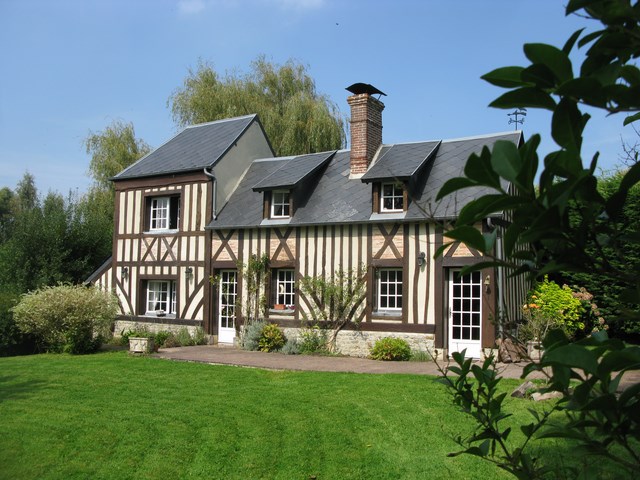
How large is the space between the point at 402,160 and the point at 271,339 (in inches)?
209

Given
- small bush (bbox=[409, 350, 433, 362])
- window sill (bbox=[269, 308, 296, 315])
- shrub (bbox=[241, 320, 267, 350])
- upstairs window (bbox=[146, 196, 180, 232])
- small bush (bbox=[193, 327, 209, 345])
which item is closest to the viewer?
small bush (bbox=[409, 350, 433, 362])

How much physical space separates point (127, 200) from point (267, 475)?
1365cm

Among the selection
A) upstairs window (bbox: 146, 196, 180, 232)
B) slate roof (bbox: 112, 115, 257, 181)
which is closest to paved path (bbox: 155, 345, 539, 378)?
upstairs window (bbox: 146, 196, 180, 232)

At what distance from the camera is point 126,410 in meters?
7.93

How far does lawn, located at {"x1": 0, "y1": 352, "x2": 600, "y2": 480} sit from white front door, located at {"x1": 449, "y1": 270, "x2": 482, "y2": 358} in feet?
10.6

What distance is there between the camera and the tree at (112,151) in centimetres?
2472

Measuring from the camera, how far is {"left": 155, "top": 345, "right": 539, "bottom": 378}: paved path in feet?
36.6

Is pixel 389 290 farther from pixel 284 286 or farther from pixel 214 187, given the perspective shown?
pixel 214 187

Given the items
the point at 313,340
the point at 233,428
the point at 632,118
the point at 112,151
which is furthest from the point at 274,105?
the point at 632,118

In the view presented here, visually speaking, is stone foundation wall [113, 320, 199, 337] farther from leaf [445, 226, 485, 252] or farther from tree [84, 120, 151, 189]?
leaf [445, 226, 485, 252]

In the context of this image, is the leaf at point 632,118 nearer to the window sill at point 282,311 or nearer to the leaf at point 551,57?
the leaf at point 551,57

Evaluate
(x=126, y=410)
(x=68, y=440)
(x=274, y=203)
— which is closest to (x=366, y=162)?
(x=274, y=203)

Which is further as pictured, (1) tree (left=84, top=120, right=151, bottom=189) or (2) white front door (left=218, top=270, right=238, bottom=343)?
(1) tree (left=84, top=120, right=151, bottom=189)

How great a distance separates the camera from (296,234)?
48.6ft
